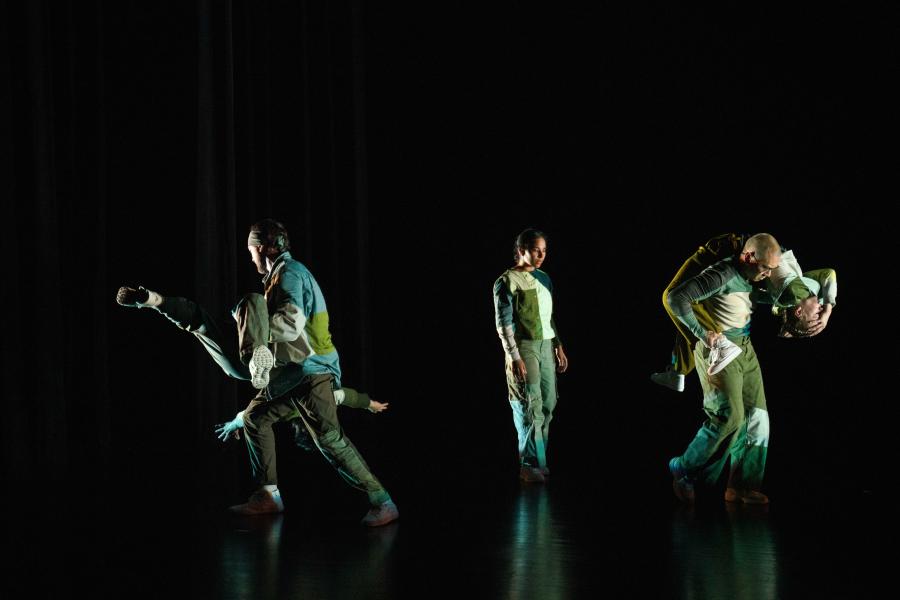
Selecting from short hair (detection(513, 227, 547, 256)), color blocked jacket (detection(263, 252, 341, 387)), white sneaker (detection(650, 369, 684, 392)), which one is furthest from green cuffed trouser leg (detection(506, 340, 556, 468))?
color blocked jacket (detection(263, 252, 341, 387))

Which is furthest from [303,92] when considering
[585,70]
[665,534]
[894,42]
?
[665,534]

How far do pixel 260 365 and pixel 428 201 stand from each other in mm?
4937

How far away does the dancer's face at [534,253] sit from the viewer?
5207mm

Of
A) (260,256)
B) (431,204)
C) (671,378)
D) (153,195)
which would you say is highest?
(431,204)

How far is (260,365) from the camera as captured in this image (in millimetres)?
3629

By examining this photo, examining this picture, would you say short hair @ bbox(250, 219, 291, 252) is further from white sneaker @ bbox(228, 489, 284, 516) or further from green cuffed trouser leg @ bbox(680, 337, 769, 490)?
green cuffed trouser leg @ bbox(680, 337, 769, 490)

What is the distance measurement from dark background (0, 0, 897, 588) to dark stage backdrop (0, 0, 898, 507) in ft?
0.07

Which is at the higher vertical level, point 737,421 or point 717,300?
point 717,300

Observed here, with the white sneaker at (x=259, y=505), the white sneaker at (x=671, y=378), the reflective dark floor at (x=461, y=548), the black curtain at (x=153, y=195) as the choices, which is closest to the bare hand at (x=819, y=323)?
the white sneaker at (x=671, y=378)

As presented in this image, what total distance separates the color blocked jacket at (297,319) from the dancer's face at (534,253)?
5.50ft

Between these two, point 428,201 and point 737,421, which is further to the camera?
point 428,201

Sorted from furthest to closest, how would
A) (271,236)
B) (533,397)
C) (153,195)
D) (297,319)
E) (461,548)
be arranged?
(153,195) → (533,397) → (271,236) → (297,319) → (461,548)

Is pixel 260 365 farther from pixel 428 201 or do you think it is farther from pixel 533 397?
pixel 428 201

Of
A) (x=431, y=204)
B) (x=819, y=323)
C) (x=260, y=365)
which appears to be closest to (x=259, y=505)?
(x=260, y=365)
